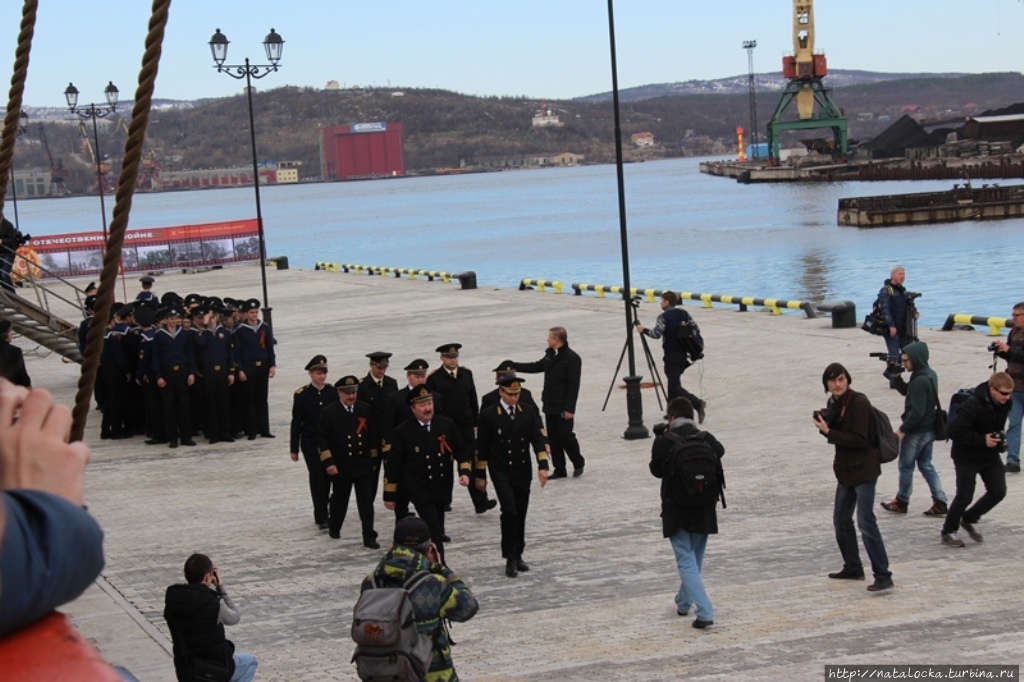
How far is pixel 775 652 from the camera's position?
9.45 meters

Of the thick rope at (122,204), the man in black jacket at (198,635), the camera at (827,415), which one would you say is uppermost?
the thick rope at (122,204)

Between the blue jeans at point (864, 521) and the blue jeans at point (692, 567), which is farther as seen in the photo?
the blue jeans at point (864, 521)

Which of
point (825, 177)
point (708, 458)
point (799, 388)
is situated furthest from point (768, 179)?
point (708, 458)

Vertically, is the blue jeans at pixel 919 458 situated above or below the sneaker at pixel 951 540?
above

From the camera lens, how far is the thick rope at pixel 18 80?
3.30 m

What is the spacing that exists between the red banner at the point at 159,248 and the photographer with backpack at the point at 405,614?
52888 mm

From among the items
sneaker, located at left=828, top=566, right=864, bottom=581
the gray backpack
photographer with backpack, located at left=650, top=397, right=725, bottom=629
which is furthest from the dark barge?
the gray backpack

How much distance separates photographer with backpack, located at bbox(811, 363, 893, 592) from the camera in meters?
10.3

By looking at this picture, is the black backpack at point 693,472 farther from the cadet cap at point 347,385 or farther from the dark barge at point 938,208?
the dark barge at point 938,208

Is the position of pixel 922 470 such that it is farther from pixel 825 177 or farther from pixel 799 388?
pixel 825 177

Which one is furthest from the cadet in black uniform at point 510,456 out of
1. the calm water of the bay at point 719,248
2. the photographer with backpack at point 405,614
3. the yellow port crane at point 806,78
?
the yellow port crane at point 806,78

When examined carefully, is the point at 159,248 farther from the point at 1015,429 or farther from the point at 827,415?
the point at 827,415

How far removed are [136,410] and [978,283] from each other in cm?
4490

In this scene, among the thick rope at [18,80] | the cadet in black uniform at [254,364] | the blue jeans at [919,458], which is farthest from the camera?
the cadet in black uniform at [254,364]
